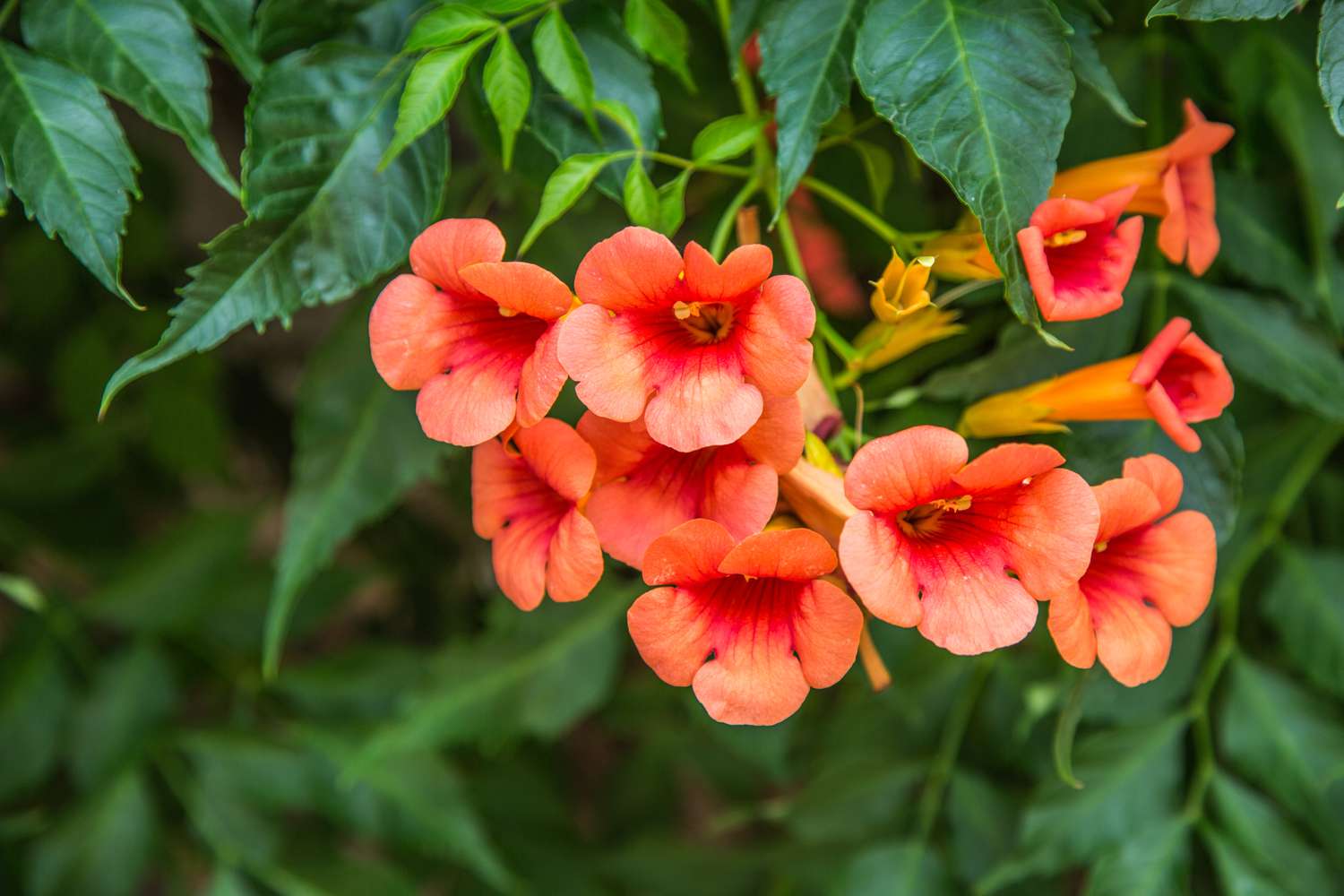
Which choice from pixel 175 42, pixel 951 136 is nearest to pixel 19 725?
pixel 175 42

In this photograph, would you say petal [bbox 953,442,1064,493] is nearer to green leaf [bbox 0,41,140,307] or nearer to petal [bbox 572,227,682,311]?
petal [bbox 572,227,682,311]

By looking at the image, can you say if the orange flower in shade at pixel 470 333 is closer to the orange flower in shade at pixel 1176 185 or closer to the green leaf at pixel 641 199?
the green leaf at pixel 641 199

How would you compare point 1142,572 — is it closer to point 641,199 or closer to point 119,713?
point 641,199

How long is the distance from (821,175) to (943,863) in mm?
709

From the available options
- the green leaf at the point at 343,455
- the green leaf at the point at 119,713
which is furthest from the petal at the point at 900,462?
the green leaf at the point at 119,713

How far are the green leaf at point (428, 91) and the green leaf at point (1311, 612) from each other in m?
0.85

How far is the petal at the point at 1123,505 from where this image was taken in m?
0.60

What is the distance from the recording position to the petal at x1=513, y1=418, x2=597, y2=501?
1.98 feet

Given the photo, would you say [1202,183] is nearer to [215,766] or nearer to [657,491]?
[657,491]

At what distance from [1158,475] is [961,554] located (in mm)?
144

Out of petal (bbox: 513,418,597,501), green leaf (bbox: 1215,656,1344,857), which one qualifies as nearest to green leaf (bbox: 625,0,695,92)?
petal (bbox: 513,418,597,501)

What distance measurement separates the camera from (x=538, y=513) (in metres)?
0.67

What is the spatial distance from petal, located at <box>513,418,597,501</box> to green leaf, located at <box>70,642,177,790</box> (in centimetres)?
87

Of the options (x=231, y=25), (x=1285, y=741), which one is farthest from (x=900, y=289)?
(x=1285, y=741)
